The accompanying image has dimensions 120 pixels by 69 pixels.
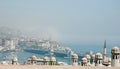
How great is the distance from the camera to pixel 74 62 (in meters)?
31.1

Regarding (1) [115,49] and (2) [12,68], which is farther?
(1) [115,49]

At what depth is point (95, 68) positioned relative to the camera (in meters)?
23.8

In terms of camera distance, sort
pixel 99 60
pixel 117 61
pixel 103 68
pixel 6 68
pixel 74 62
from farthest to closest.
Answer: pixel 74 62
pixel 99 60
pixel 117 61
pixel 103 68
pixel 6 68

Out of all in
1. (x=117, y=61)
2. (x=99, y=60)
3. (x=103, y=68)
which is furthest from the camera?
(x=99, y=60)

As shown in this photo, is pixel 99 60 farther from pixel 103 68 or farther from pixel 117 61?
pixel 103 68

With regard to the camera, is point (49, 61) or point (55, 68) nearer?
point (55, 68)

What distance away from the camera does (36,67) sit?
22.9 metres

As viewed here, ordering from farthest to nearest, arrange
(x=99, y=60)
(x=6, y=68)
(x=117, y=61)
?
(x=99, y=60), (x=117, y=61), (x=6, y=68)

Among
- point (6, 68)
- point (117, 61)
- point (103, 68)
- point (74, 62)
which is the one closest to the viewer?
point (6, 68)

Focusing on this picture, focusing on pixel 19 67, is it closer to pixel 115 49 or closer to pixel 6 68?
pixel 6 68

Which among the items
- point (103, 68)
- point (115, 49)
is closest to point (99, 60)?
point (115, 49)

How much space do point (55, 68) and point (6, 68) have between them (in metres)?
2.93

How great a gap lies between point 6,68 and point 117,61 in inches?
314

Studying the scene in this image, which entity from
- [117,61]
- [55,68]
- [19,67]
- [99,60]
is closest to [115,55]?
[117,61]
